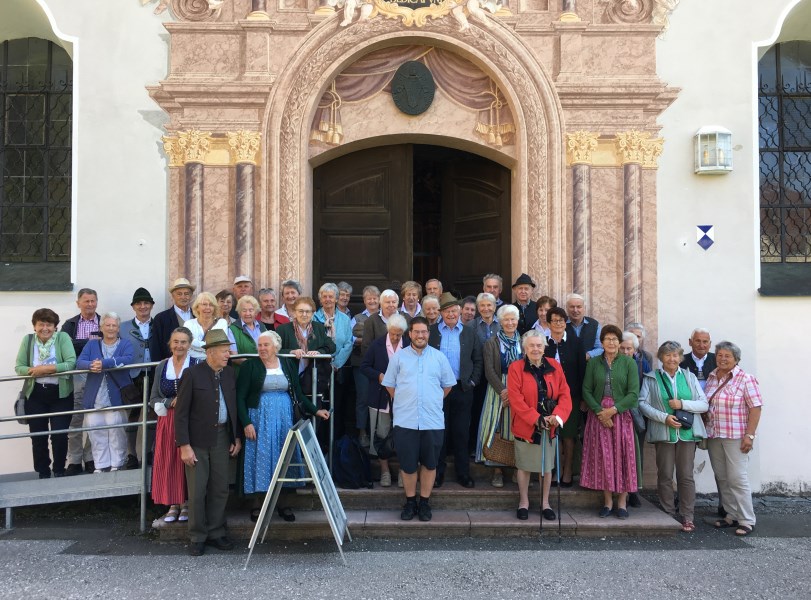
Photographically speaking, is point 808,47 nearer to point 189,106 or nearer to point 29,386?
point 189,106

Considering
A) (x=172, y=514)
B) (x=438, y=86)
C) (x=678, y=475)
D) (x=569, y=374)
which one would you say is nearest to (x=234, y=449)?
(x=172, y=514)

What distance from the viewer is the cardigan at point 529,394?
5869 millimetres

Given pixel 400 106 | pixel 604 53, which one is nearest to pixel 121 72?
pixel 400 106

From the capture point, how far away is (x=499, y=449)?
6305 mm

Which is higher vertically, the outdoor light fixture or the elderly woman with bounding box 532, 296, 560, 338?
→ the outdoor light fixture

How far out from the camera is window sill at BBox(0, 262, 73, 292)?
7484 mm

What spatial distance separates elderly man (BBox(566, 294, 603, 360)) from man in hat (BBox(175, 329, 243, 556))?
3.25 metres

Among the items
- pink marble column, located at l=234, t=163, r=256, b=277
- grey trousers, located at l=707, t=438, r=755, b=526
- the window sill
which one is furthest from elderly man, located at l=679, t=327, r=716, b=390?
the window sill

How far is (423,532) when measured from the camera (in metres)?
5.77

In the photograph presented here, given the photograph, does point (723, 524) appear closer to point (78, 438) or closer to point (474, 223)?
point (474, 223)

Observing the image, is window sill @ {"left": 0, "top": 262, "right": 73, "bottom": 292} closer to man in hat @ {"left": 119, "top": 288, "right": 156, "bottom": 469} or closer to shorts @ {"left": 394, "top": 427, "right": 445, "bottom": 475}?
man in hat @ {"left": 119, "top": 288, "right": 156, "bottom": 469}

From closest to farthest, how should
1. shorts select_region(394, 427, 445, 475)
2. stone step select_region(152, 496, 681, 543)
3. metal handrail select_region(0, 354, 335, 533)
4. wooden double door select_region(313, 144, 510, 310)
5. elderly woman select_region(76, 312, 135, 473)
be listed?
stone step select_region(152, 496, 681, 543) < shorts select_region(394, 427, 445, 475) < metal handrail select_region(0, 354, 335, 533) < elderly woman select_region(76, 312, 135, 473) < wooden double door select_region(313, 144, 510, 310)

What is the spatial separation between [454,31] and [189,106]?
3.02 meters

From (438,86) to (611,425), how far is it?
4.20 m
